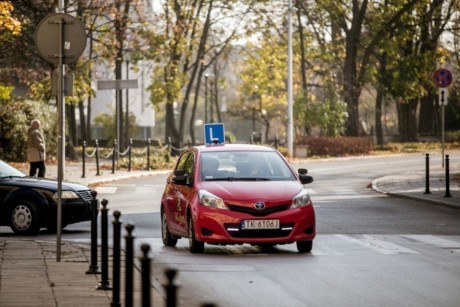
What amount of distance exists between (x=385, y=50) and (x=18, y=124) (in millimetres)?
26044

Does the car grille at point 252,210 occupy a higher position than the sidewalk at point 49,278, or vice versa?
the car grille at point 252,210

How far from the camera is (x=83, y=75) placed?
169ft

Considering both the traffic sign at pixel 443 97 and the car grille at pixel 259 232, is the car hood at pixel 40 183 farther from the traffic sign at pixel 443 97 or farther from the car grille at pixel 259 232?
the traffic sign at pixel 443 97

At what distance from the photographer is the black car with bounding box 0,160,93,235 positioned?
61.7 ft

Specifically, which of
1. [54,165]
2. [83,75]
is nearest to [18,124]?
[54,165]

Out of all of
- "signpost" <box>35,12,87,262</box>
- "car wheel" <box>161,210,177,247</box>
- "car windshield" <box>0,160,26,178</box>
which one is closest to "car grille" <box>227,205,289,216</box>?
"car wheel" <box>161,210,177,247</box>

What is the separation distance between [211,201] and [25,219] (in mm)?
4491

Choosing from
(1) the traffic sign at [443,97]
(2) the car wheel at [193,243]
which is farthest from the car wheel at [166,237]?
(1) the traffic sign at [443,97]

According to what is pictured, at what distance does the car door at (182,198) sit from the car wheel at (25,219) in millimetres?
2840

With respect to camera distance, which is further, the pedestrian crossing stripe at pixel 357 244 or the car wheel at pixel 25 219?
the car wheel at pixel 25 219

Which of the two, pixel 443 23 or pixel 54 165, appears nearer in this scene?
pixel 54 165

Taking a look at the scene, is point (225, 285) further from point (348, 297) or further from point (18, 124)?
point (18, 124)

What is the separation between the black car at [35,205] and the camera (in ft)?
61.7

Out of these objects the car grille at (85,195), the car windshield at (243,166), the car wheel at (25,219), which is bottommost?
the car wheel at (25,219)
